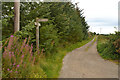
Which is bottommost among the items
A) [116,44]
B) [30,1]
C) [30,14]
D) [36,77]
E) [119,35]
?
[36,77]

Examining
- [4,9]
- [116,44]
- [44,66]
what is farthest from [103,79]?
[4,9]

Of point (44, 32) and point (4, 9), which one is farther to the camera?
point (44, 32)

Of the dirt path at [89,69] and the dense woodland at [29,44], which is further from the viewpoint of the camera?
the dirt path at [89,69]

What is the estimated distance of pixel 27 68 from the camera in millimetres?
4270

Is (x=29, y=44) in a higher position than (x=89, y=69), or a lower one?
higher

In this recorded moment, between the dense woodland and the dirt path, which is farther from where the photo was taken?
the dirt path

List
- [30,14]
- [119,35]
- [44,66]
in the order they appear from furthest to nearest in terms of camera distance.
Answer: [119,35], [30,14], [44,66]

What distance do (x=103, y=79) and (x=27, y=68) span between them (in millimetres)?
3259

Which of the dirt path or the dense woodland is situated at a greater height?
the dense woodland

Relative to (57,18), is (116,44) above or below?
below

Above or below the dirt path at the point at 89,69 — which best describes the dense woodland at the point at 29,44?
above

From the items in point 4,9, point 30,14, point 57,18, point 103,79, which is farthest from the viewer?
point 57,18

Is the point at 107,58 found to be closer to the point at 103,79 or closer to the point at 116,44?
the point at 116,44

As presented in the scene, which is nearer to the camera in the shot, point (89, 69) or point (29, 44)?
point (89, 69)
